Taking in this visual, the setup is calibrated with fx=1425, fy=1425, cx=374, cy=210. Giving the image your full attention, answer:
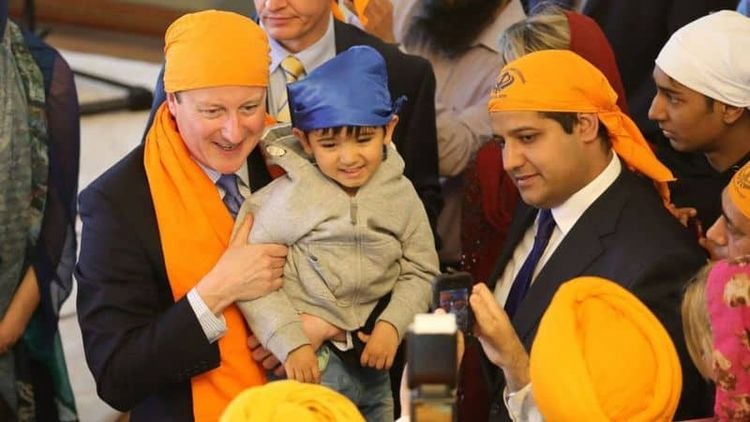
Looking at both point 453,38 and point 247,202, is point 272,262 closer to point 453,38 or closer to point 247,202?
point 247,202

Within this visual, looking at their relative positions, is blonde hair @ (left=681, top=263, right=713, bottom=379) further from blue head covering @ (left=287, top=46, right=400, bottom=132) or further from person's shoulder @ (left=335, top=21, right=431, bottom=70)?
person's shoulder @ (left=335, top=21, right=431, bottom=70)

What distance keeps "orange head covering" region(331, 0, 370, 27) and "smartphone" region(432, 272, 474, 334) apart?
1.50 meters

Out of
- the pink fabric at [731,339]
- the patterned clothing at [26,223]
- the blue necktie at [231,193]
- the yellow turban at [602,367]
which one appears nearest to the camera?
the yellow turban at [602,367]

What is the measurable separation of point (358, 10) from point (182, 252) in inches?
51.8

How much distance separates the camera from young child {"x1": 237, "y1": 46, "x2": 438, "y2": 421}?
123 inches

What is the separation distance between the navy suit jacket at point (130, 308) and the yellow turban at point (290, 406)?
0.91 m

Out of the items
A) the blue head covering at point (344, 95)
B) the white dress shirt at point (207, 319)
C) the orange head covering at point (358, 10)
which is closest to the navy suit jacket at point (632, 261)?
the blue head covering at point (344, 95)

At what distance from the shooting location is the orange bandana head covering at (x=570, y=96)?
127 inches

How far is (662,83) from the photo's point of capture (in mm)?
3787

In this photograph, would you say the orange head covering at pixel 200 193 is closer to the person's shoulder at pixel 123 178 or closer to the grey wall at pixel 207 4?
the person's shoulder at pixel 123 178

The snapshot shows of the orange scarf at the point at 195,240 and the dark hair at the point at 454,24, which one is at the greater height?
the dark hair at the point at 454,24

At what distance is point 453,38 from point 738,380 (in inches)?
86.5

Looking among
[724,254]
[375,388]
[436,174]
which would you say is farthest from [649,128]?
[375,388]

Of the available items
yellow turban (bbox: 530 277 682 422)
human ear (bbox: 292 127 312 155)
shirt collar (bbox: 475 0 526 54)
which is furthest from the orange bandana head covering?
shirt collar (bbox: 475 0 526 54)
